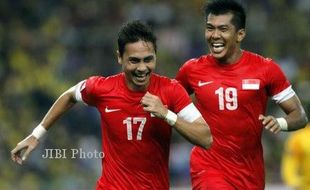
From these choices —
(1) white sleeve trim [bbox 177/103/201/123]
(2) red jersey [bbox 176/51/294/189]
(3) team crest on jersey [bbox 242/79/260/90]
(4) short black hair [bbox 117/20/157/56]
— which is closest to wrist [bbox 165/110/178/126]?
(1) white sleeve trim [bbox 177/103/201/123]

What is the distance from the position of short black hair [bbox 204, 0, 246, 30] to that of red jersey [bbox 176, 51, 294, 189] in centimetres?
32

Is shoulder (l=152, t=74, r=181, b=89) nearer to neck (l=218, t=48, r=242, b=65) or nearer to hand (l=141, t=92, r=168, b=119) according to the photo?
hand (l=141, t=92, r=168, b=119)

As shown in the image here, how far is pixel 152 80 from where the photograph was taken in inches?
316

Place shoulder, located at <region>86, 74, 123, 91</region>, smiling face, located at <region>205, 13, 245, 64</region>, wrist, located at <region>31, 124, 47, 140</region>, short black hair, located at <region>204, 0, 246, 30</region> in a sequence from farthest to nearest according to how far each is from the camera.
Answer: short black hair, located at <region>204, 0, 246, 30</region>
smiling face, located at <region>205, 13, 245, 64</region>
wrist, located at <region>31, 124, 47, 140</region>
shoulder, located at <region>86, 74, 123, 91</region>

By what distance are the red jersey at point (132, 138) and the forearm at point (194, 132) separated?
0.41 m

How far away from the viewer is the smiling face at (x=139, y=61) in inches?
308

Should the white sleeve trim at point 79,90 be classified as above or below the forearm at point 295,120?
above

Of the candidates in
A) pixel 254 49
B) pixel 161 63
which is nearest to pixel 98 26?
pixel 161 63

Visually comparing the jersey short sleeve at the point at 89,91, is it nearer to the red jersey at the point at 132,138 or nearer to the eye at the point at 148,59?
the red jersey at the point at 132,138

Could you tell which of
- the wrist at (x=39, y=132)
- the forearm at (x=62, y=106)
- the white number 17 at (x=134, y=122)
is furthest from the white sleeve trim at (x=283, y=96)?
the wrist at (x=39, y=132)

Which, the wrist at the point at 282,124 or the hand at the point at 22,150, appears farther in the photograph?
the wrist at the point at 282,124

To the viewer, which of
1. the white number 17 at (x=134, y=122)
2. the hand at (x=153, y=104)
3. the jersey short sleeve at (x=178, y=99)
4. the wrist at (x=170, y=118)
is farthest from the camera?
the white number 17 at (x=134, y=122)

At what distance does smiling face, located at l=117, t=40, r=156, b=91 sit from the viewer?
782 cm

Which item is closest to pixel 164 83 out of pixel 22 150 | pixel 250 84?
pixel 250 84
